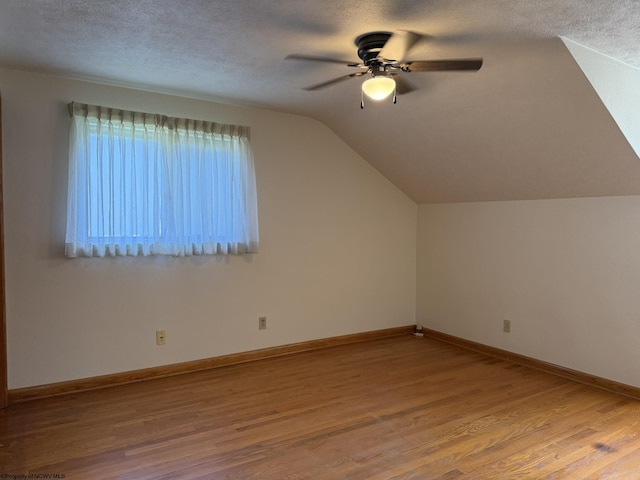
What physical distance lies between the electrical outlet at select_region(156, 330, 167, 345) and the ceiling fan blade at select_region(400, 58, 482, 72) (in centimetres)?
270

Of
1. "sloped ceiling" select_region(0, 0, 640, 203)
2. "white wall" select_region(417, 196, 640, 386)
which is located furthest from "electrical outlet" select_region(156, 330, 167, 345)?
"white wall" select_region(417, 196, 640, 386)

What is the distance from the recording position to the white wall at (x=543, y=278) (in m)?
3.27

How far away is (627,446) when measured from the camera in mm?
2492

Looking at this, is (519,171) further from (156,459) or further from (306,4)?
(156,459)

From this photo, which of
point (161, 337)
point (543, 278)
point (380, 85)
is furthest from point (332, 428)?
point (543, 278)

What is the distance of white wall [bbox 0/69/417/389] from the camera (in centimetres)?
311

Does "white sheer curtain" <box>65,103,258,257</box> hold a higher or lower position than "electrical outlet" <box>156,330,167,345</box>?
higher

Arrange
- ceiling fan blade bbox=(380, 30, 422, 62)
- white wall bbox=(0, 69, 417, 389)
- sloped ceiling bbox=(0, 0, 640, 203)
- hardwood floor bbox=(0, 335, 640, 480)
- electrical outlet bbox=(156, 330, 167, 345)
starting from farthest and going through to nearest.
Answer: electrical outlet bbox=(156, 330, 167, 345) → white wall bbox=(0, 69, 417, 389) → ceiling fan blade bbox=(380, 30, 422, 62) → hardwood floor bbox=(0, 335, 640, 480) → sloped ceiling bbox=(0, 0, 640, 203)

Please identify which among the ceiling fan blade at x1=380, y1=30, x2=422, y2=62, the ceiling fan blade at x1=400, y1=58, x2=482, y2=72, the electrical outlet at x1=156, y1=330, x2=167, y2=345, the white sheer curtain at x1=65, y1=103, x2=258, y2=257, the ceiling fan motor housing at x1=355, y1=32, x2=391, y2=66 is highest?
the ceiling fan blade at x1=380, y1=30, x2=422, y2=62

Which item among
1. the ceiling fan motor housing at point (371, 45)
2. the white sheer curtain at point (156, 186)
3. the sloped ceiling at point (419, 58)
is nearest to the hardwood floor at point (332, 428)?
the white sheer curtain at point (156, 186)

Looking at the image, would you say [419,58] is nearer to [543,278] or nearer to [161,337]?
[543,278]

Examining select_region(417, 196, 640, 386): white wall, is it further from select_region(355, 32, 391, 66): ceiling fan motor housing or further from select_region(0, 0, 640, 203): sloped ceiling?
select_region(355, 32, 391, 66): ceiling fan motor housing

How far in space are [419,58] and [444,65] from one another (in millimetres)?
528

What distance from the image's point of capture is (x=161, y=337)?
3.59 m
